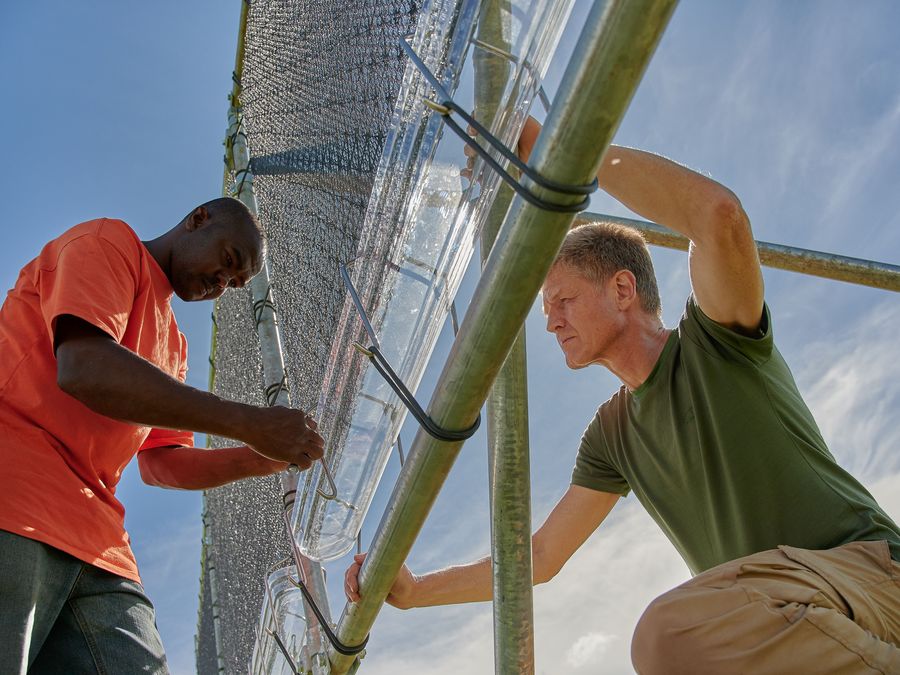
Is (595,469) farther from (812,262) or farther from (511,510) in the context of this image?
(812,262)

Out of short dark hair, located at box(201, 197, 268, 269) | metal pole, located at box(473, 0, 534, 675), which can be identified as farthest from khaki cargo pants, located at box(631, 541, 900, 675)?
short dark hair, located at box(201, 197, 268, 269)

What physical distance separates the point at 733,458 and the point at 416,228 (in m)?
0.78

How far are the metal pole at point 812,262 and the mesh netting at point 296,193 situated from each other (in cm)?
79

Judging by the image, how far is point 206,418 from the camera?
1.57 metres

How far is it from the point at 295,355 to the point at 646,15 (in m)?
2.28

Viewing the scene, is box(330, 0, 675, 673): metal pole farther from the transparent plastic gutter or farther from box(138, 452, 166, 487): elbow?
box(138, 452, 166, 487): elbow

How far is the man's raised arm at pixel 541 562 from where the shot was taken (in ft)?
7.27

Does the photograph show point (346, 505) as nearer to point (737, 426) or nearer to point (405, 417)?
point (405, 417)

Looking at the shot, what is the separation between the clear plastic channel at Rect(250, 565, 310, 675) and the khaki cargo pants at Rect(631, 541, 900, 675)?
128cm

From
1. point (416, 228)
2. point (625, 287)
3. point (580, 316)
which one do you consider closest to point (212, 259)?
point (416, 228)

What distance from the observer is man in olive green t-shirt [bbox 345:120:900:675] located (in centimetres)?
127

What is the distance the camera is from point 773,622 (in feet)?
4.16

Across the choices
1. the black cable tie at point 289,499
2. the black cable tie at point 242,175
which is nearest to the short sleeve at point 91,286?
the black cable tie at point 289,499

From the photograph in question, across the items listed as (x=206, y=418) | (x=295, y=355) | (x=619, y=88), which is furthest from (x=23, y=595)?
(x=295, y=355)
